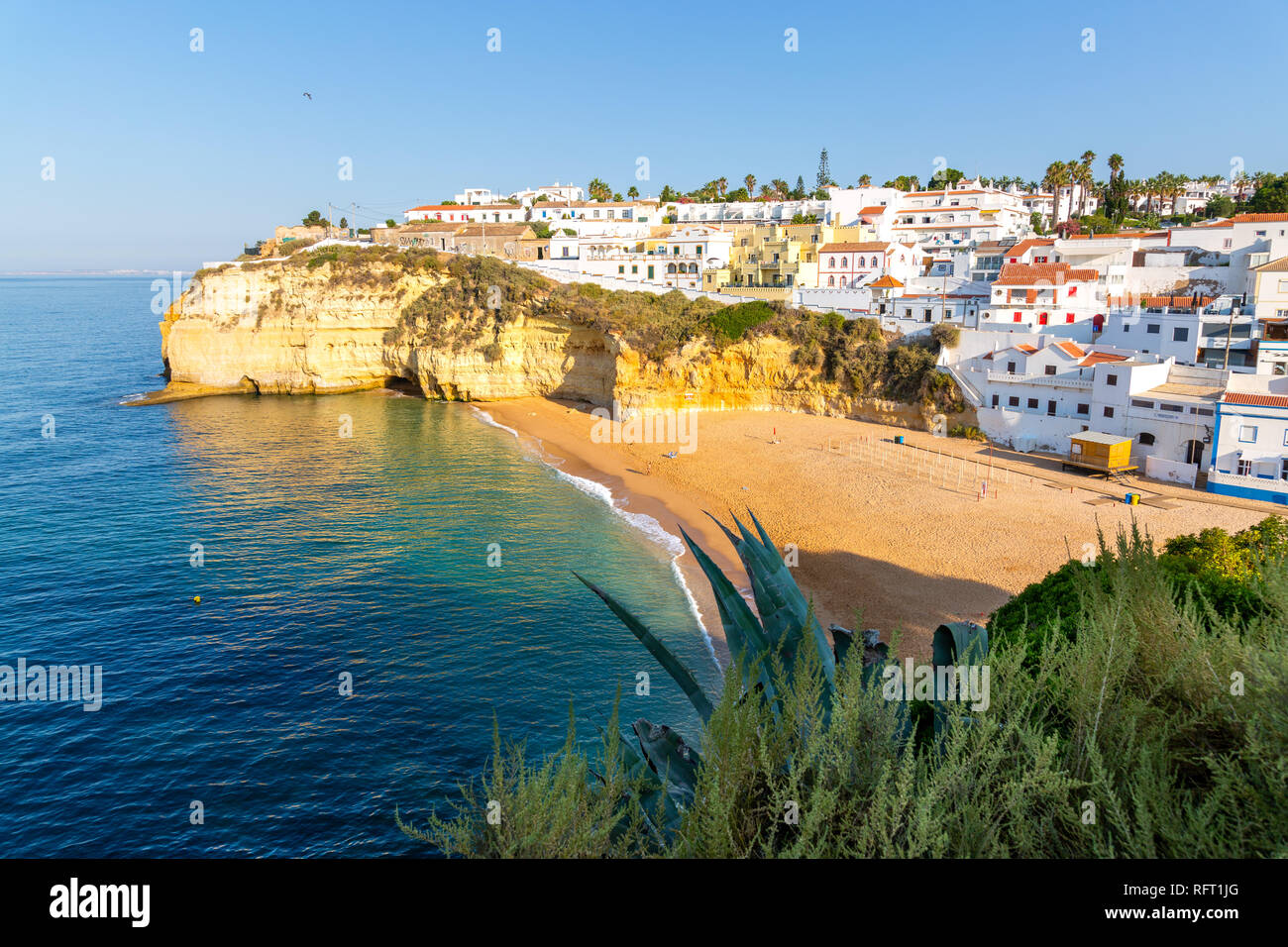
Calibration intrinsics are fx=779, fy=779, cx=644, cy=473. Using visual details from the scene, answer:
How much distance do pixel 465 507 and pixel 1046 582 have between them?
23.7 metres

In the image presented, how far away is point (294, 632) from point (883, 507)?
2209 centimetres

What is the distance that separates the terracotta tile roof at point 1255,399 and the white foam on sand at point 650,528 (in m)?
22.9

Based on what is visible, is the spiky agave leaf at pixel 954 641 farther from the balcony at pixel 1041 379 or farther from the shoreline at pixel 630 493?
the balcony at pixel 1041 379

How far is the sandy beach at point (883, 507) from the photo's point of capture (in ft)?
80.4

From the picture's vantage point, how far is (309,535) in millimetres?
30703

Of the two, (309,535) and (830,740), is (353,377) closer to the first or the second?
(309,535)

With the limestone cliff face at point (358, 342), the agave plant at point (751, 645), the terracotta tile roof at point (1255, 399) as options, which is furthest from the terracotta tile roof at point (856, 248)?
the agave plant at point (751, 645)

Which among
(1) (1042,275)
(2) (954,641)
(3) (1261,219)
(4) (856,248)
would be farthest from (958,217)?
(2) (954,641)

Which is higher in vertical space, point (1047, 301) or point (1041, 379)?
point (1047, 301)

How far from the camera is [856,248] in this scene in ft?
201

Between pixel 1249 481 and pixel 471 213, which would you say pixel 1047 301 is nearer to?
pixel 1249 481

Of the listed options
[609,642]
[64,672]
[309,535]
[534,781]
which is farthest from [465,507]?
[534,781]

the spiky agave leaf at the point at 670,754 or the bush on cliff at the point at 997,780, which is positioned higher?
the bush on cliff at the point at 997,780

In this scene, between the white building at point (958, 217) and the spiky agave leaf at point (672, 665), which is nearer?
the spiky agave leaf at point (672, 665)
